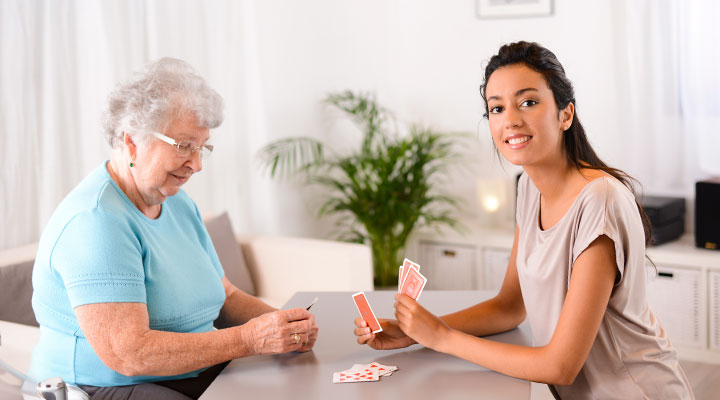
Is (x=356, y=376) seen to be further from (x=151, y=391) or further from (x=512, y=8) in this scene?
(x=512, y=8)

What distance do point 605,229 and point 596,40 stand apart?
3.06m

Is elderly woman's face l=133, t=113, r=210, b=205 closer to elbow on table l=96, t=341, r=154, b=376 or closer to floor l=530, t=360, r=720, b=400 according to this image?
elbow on table l=96, t=341, r=154, b=376

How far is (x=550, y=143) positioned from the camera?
1.60 metres

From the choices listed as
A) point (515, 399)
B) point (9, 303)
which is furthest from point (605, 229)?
point (9, 303)

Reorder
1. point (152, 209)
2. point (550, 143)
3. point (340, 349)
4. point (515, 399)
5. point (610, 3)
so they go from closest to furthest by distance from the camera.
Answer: point (515, 399)
point (550, 143)
point (340, 349)
point (152, 209)
point (610, 3)

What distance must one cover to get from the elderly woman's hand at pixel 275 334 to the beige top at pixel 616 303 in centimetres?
55

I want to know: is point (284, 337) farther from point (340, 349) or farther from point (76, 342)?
point (76, 342)

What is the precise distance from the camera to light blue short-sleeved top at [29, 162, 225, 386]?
62.5 inches

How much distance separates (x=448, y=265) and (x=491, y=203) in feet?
1.53

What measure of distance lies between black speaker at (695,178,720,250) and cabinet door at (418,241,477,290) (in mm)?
1253

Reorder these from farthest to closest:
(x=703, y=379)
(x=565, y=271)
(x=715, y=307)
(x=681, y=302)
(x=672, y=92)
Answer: (x=672, y=92) < (x=681, y=302) < (x=715, y=307) < (x=703, y=379) < (x=565, y=271)

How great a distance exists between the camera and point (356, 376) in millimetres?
1521

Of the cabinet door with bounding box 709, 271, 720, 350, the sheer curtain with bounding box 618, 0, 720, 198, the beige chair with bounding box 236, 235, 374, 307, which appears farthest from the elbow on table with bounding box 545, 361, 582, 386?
the sheer curtain with bounding box 618, 0, 720, 198

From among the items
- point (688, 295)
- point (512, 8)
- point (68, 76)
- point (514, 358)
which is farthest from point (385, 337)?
point (512, 8)
